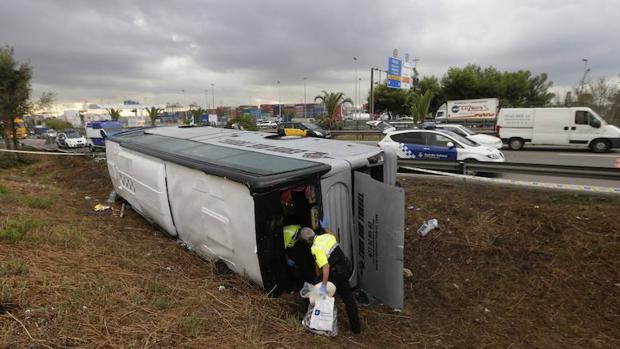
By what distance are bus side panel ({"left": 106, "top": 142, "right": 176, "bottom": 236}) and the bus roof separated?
0.72 feet

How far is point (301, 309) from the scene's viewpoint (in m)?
4.17

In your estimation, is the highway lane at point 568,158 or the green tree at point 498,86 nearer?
the highway lane at point 568,158

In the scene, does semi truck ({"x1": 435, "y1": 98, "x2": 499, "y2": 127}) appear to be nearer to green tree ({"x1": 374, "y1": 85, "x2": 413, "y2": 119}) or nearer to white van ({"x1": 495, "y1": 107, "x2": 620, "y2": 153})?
green tree ({"x1": 374, "y1": 85, "x2": 413, "y2": 119})

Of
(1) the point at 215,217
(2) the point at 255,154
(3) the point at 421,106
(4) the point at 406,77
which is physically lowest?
(1) the point at 215,217

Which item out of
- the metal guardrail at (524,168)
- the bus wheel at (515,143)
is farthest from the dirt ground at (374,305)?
the bus wheel at (515,143)

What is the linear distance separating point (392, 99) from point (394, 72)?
1559cm

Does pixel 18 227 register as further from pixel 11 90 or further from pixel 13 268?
pixel 11 90

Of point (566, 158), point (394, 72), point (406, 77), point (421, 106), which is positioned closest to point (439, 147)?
point (566, 158)

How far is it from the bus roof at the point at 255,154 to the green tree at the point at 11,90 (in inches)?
594

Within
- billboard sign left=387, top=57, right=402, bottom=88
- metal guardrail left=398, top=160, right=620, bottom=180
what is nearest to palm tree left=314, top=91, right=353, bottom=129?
billboard sign left=387, top=57, right=402, bottom=88

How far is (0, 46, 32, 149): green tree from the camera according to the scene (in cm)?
1688

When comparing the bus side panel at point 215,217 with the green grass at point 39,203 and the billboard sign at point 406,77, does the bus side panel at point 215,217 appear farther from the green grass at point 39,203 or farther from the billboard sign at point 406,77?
the billboard sign at point 406,77

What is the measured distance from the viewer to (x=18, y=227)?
5031 millimetres

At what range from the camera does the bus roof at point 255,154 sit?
378 centimetres
